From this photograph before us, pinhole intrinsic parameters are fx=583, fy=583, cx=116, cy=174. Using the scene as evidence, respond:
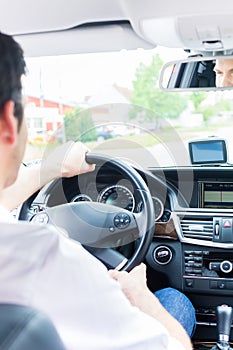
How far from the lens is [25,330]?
3.44 feet

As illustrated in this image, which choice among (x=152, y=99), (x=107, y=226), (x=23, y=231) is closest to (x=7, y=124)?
(x=23, y=231)

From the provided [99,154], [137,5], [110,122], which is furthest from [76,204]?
[137,5]

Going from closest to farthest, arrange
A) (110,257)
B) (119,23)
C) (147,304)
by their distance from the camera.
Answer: (147,304), (119,23), (110,257)

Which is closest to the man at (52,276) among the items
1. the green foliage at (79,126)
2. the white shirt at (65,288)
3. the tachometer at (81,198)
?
the white shirt at (65,288)

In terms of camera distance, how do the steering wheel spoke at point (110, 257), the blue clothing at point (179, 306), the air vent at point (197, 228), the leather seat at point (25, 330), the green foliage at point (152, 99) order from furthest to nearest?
the air vent at point (197, 228)
the green foliage at point (152, 99)
the blue clothing at point (179, 306)
the steering wheel spoke at point (110, 257)
the leather seat at point (25, 330)

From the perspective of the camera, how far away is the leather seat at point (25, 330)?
105 cm

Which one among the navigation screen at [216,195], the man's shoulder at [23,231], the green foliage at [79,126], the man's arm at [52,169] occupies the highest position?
the green foliage at [79,126]

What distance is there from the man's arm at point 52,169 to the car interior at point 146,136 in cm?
11

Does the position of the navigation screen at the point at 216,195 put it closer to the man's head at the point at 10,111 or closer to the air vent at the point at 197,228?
the air vent at the point at 197,228

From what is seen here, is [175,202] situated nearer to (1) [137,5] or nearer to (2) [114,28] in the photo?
(2) [114,28]

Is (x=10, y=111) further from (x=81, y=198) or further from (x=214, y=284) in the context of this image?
(x=214, y=284)

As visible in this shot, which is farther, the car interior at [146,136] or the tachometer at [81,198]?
the tachometer at [81,198]

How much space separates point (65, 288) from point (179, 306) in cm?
162

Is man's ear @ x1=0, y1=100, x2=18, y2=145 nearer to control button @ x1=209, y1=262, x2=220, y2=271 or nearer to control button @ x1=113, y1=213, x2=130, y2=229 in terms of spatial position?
control button @ x1=113, y1=213, x2=130, y2=229
